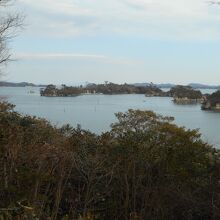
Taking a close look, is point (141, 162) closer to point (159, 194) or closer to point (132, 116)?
point (159, 194)

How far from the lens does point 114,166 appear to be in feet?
22.3

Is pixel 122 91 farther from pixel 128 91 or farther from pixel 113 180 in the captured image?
pixel 113 180

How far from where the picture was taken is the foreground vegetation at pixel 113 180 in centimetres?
559

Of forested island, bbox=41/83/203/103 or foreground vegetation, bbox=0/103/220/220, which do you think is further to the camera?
forested island, bbox=41/83/203/103

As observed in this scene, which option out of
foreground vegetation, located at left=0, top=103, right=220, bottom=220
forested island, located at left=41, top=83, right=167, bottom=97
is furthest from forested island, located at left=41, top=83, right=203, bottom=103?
foreground vegetation, located at left=0, top=103, right=220, bottom=220

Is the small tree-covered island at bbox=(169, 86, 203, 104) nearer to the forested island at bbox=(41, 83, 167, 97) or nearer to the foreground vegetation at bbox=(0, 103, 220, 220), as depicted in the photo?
the forested island at bbox=(41, 83, 167, 97)

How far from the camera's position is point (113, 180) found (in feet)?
22.2

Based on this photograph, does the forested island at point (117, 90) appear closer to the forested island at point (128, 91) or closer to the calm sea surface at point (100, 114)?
the forested island at point (128, 91)

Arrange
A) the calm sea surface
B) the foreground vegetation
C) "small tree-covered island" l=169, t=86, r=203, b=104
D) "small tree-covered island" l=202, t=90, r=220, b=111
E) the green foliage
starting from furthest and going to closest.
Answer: the green foliage < "small tree-covered island" l=169, t=86, r=203, b=104 < "small tree-covered island" l=202, t=90, r=220, b=111 < the calm sea surface < the foreground vegetation

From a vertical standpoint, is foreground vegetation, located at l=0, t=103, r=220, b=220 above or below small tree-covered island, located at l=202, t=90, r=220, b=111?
above

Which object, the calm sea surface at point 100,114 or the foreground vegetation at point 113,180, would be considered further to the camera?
the calm sea surface at point 100,114

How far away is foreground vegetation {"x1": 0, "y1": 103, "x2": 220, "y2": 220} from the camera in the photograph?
5.59 m

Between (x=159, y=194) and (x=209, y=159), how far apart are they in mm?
2025

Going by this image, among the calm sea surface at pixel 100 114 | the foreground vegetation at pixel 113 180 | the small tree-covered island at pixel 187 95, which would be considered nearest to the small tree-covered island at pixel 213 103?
the calm sea surface at pixel 100 114
